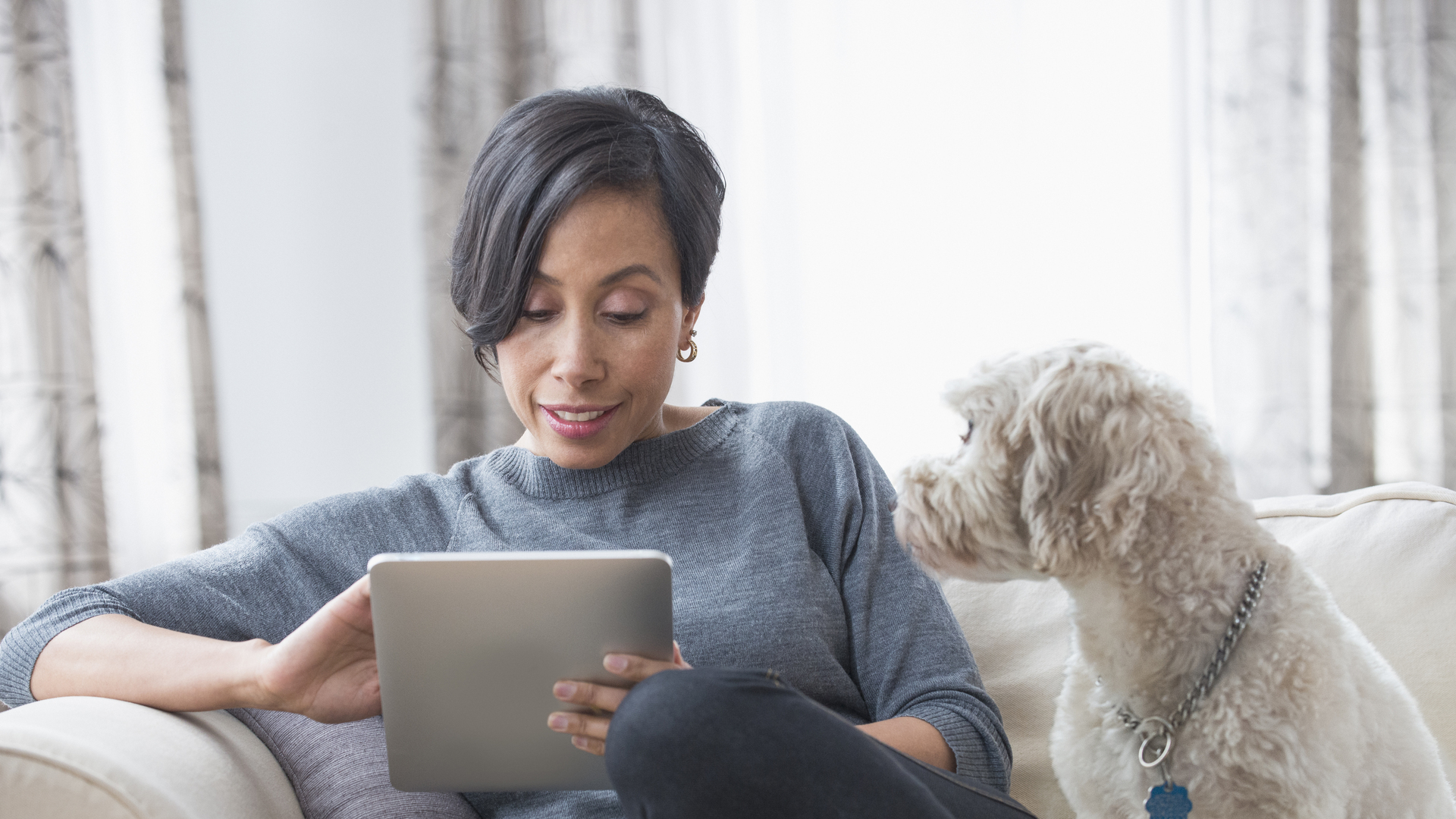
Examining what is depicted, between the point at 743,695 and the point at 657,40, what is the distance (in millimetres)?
2339

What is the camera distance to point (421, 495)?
127 cm

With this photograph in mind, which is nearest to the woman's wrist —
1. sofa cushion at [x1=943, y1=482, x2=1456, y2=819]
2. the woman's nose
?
the woman's nose

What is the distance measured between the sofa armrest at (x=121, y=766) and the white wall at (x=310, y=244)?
183 centimetres

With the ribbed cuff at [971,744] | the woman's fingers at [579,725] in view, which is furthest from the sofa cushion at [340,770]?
the ribbed cuff at [971,744]

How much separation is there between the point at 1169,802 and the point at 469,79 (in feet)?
8.09

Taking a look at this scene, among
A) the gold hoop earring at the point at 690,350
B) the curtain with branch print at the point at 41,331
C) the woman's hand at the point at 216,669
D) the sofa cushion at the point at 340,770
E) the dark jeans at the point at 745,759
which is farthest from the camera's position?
the curtain with branch print at the point at 41,331

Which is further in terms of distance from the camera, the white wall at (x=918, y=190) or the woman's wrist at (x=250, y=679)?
the white wall at (x=918, y=190)

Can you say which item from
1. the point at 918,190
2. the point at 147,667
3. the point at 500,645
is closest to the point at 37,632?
the point at 147,667

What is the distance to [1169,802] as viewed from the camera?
85cm

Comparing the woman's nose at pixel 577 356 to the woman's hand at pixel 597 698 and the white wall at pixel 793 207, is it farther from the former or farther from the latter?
the white wall at pixel 793 207

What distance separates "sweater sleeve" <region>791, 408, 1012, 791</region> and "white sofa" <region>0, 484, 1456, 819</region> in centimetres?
A: 21

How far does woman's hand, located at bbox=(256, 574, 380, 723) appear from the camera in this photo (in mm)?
935

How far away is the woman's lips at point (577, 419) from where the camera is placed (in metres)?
1.18

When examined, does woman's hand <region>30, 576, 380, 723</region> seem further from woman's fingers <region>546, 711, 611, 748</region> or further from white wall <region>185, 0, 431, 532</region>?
white wall <region>185, 0, 431, 532</region>
